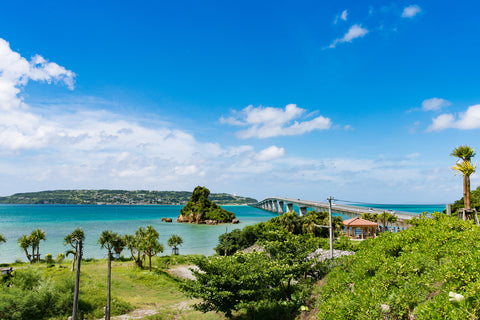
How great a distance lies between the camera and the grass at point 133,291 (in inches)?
838

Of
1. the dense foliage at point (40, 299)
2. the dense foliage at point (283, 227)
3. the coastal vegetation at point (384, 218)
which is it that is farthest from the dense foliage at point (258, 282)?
the dense foliage at point (283, 227)

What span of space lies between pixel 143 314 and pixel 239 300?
887cm

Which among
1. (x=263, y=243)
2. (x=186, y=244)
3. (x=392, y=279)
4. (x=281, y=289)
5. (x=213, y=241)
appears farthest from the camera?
(x=213, y=241)

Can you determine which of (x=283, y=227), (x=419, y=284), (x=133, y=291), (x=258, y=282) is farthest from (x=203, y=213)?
(x=419, y=284)

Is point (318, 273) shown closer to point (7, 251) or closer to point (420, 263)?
point (420, 263)

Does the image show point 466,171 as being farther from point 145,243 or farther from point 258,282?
point 145,243

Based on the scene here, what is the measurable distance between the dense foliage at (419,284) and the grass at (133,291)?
10828 millimetres

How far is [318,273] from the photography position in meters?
19.9

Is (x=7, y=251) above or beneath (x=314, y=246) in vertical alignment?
beneath

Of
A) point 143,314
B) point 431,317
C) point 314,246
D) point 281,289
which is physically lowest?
point 143,314

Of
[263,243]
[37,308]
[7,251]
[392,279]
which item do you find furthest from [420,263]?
[7,251]

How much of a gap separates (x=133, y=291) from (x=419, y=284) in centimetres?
2711

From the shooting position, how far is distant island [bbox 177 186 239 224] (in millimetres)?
121938

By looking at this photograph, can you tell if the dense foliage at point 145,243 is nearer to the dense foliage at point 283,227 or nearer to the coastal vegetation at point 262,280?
the dense foliage at point 283,227
